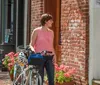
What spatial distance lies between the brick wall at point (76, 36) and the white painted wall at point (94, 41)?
231 millimetres

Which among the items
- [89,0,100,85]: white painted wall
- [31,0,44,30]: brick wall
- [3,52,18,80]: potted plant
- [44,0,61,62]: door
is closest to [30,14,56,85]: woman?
[89,0,100,85]: white painted wall

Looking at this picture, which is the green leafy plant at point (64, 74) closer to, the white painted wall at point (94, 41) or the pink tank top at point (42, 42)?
the white painted wall at point (94, 41)

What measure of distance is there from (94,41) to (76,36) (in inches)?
34.1

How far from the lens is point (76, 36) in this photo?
11273 mm

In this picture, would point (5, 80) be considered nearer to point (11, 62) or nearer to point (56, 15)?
point (11, 62)

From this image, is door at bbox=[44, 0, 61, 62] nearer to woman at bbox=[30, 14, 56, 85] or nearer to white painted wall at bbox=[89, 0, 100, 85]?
white painted wall at bbox=[89, 0, 100, 85]

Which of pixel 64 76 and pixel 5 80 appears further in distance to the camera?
pixel 5 80

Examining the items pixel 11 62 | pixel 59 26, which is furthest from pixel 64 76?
pixel 59 26

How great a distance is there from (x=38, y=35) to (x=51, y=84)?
1099 millimetres

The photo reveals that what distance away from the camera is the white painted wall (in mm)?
10484

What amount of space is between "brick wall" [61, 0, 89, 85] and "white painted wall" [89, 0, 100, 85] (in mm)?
231

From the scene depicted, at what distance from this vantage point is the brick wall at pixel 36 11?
46.0ft


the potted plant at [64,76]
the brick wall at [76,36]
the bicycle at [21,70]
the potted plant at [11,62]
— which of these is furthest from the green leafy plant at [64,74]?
the potted plant at [11,62]

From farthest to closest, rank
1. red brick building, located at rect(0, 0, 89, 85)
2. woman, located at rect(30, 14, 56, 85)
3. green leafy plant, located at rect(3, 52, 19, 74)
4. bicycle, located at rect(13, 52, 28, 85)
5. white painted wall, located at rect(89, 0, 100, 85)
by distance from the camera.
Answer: green leafy plant, located at rect(3, 52, 19, 74) < red brick building, located at rect(0, 0, 89, 85) < white painted wall, located at rect(89, 0, 100, 85) < bicycle, located at rect(13, 52, 28, 85) < woman, located at rect(30, 14, 56, 85)
